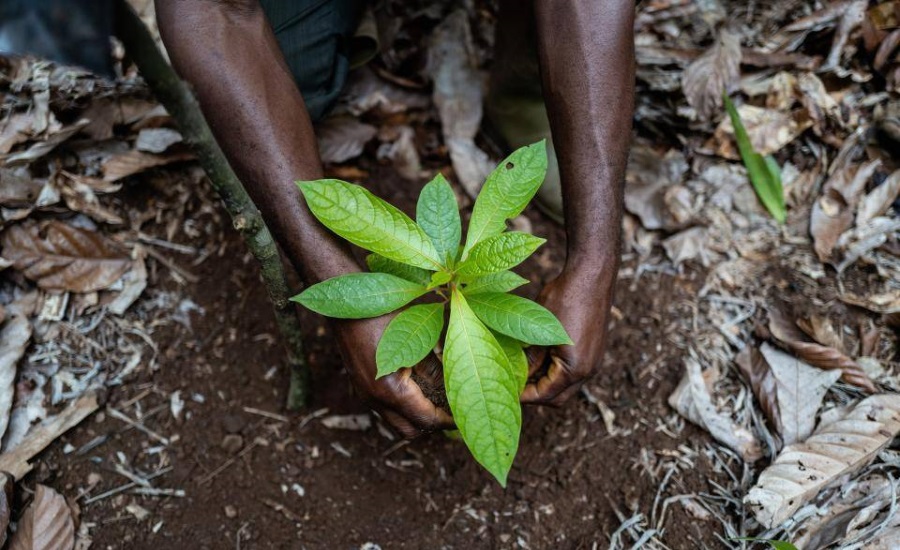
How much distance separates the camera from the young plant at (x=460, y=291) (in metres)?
1.16

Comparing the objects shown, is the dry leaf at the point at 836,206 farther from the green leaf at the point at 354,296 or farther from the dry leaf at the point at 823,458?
the green leaf at the point at 354,296

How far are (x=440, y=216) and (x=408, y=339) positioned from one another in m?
0.25

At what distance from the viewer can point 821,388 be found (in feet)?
5.50

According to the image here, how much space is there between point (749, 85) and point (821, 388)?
1042mm

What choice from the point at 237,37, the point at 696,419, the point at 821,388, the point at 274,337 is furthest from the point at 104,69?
the point at 821,388

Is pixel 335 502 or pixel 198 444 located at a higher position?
pixel 198 444

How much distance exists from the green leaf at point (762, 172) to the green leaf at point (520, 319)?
3.95ft

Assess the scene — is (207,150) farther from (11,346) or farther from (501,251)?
(11,346)

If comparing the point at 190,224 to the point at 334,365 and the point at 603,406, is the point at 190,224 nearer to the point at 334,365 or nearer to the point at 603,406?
the point at 334,365

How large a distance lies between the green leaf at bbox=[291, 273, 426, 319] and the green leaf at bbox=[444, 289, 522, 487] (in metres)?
0.13

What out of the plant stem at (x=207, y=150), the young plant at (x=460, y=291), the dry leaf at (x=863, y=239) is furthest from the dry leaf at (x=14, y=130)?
the dry leaf at (x=863, y=239)

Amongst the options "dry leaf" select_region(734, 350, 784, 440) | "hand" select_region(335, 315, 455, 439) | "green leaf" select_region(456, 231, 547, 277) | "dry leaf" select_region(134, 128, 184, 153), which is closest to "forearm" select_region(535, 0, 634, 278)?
"green leaf" select_region(456, 231, 547, 277)

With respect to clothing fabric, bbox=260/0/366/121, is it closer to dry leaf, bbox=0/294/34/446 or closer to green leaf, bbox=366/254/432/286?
green leaf, bbox=366/254/432/286

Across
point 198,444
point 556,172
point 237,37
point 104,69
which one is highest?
point 104,69
